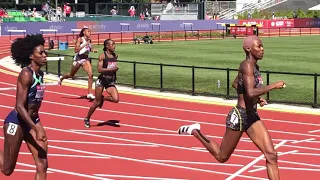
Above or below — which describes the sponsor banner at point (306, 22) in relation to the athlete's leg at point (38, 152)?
above

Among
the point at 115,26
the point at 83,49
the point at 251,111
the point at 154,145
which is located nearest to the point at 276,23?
the point at 115,26

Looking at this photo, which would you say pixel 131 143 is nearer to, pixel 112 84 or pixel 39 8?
pixel 112 84

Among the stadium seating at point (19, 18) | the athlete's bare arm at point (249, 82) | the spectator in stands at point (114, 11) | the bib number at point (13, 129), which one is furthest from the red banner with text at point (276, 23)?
the bib number at point (13, 129)

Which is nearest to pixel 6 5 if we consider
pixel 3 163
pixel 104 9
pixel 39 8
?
pixel 39 8

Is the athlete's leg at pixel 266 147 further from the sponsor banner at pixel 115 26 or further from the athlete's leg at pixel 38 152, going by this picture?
the sponsor banner at pixel 115 26

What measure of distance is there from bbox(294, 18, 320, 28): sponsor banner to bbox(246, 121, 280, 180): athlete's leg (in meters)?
75.7

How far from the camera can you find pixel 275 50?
44531 mm

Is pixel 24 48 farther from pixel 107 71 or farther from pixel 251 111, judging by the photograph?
pixel 107 71

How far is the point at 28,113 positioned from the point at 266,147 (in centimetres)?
322

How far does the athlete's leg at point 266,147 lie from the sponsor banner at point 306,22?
7573 cm

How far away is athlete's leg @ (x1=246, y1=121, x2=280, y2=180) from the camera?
8953mm

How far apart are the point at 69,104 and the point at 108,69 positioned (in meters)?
5.17

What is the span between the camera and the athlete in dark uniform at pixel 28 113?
8516 mm

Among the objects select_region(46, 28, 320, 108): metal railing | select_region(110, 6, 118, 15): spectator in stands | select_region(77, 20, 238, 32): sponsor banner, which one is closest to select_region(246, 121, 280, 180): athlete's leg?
select_region(46, 28, 320, 108): metal railing
